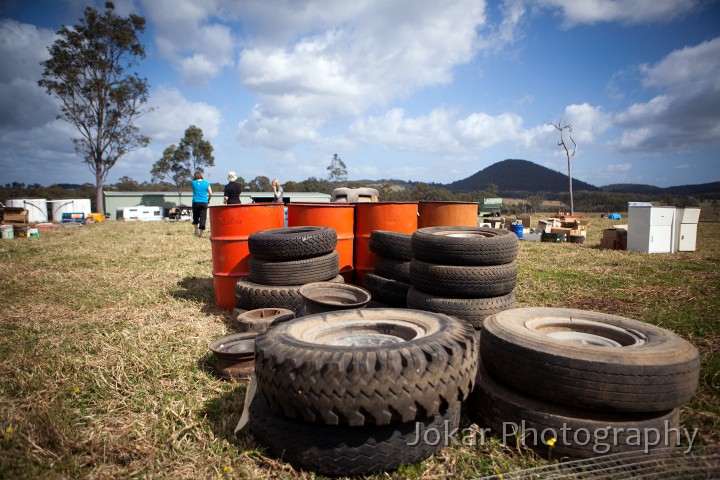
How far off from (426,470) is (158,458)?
5.01ft

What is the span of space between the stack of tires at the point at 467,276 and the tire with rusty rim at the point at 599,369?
3.20ft

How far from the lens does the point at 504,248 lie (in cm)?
358

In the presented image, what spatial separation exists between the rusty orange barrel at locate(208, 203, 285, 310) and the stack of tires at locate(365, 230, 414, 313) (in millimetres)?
1818

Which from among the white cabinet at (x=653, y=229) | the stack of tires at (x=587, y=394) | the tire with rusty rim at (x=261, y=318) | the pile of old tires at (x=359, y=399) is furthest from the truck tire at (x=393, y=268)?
the white cabinet at (x=653, y=229)

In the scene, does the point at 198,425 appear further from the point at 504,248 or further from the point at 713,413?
the point at 713,413

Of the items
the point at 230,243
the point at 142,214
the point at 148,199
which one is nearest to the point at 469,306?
the point at 230,243

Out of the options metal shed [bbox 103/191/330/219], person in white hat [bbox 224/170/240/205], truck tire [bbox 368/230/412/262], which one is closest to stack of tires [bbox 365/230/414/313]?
truck tire [bbox 368/230/412/262]

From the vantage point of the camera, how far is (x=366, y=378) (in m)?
1.85

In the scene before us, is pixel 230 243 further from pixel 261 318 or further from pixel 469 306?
pixel 469 306

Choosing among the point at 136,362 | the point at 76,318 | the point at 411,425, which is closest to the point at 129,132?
the point at 76,318

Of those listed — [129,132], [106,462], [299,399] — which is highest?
[129,132]

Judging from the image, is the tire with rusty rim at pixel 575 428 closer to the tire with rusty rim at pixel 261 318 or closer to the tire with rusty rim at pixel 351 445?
the tire with rusty rim at pixel 351 445

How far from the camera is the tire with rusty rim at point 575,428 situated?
2.00 metres

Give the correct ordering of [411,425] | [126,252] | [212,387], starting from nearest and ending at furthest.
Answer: [411,425], [212,387], [126,252]
